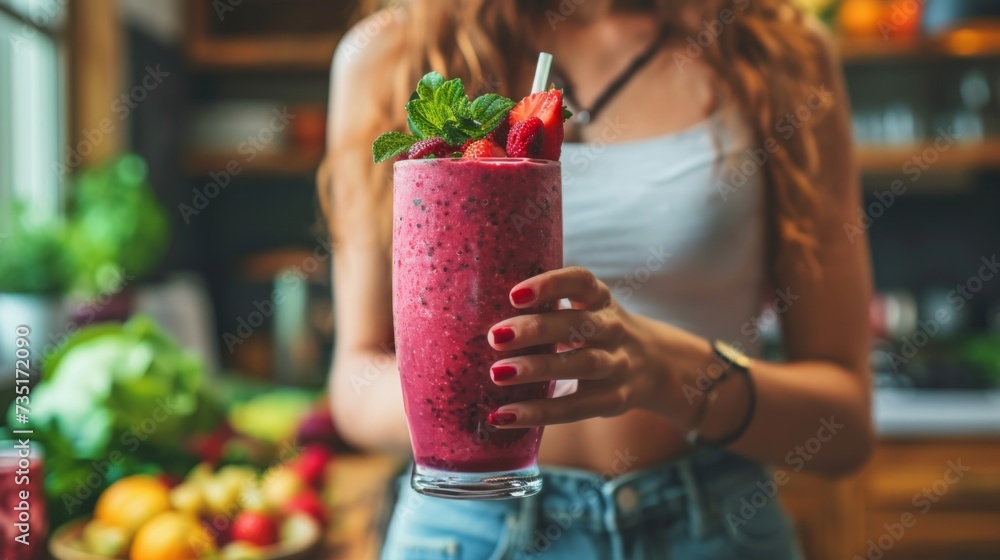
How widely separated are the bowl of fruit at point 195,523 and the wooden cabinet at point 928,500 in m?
2.02

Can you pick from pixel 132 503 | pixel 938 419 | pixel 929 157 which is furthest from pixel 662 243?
pixel 929 157

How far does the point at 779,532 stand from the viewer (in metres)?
1.03

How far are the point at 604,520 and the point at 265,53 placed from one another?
3520 mm

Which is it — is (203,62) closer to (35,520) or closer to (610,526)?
(35,520)

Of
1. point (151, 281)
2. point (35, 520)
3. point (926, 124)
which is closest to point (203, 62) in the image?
point (151, 281)

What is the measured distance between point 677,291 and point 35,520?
784mm

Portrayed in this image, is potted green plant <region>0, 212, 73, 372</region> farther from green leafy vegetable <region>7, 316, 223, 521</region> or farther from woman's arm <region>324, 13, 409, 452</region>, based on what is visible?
woman's arm <region>324, 13, 409, 452</region>

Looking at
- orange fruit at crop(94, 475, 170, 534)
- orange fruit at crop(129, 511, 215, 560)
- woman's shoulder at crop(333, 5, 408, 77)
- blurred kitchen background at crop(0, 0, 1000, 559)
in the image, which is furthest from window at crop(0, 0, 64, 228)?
woman's shoulder at crop(333, 5, 408, 77)

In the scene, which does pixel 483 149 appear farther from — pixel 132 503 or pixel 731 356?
pixel 132 503

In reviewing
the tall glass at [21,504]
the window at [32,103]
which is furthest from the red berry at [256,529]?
the window at [32,103]

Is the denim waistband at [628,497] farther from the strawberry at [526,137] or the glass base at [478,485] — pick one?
the strawberry at [526,137]

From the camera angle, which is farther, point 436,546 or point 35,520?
point 35,520

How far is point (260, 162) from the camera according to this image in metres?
4.01

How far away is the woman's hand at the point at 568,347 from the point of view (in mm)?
566
